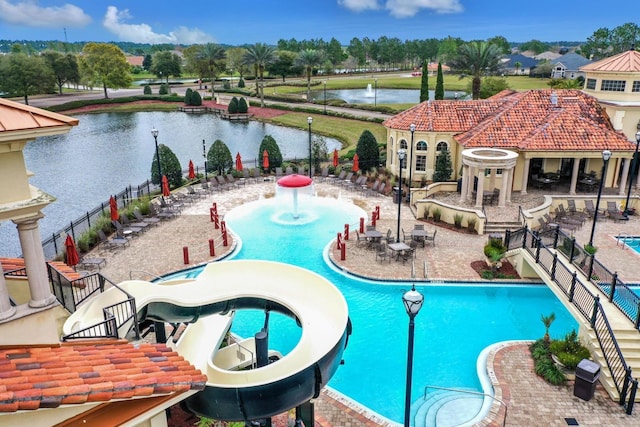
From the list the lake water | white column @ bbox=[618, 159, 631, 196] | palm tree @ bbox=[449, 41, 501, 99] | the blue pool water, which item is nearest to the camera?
the blue pool water

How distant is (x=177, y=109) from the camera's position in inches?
3086

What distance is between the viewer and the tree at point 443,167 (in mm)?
30906

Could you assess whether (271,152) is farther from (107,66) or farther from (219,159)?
(107,66)

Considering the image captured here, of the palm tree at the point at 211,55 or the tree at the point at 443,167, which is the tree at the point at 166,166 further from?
the palm tree at the point at 211,55

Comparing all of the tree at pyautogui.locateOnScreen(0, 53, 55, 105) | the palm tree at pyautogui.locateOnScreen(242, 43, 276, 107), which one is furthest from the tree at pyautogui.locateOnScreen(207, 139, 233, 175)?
the tree at pyautogui.locateOnScreen(0, 53, 55, 105)

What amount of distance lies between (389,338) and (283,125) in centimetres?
5078

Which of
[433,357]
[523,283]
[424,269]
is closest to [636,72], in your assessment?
[523,283]

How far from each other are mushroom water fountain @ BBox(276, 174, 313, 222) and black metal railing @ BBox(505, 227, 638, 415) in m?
10.6

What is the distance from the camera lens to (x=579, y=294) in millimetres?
15312

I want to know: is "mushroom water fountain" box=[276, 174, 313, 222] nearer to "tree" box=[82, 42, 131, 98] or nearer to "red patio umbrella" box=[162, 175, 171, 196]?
"red patio umbrella" box=[162, 175, 171, 196]

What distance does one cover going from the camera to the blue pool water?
14.1 meters

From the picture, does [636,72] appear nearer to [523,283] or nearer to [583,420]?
[523,283]

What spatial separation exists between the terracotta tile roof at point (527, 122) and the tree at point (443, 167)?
1.25 metres

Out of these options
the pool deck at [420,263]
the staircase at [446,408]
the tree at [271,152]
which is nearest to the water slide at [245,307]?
the pool deck at [420,263]
